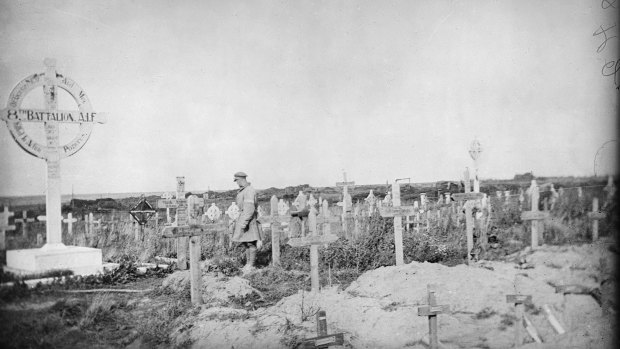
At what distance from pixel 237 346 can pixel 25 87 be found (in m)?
4.15

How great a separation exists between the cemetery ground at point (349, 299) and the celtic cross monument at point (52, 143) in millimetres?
246

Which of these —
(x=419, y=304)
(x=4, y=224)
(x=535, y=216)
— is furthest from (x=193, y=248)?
(x=535, y=216)

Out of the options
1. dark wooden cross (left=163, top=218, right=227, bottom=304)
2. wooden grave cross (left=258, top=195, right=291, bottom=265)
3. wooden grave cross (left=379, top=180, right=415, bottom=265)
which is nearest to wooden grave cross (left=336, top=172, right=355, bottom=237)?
wooden grave cross (left=258, top=195, right=291, bottom=265)

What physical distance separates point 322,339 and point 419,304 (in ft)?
7.13

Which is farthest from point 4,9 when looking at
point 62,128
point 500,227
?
point 500,227

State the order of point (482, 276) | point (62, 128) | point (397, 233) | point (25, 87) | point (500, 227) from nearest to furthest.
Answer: point (25, 87) → point (62, 128) → point (482, 276) → point (397, 233) → point (500, 227)

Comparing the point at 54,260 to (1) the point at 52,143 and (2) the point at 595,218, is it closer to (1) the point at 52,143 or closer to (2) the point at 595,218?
(1) the point at 52,143

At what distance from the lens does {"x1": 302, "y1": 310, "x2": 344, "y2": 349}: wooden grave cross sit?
198 inches

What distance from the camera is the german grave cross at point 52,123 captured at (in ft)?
19.8

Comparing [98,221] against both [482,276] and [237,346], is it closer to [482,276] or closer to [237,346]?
[237,346]

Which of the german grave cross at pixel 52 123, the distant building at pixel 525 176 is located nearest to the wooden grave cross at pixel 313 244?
the german grave cross at pixel 52 123

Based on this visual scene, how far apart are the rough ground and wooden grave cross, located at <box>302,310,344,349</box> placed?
0.45 meters

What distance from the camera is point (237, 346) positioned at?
555 cm

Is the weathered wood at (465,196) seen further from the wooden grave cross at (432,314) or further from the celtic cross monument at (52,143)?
the celtic cross monument at (52,143)
